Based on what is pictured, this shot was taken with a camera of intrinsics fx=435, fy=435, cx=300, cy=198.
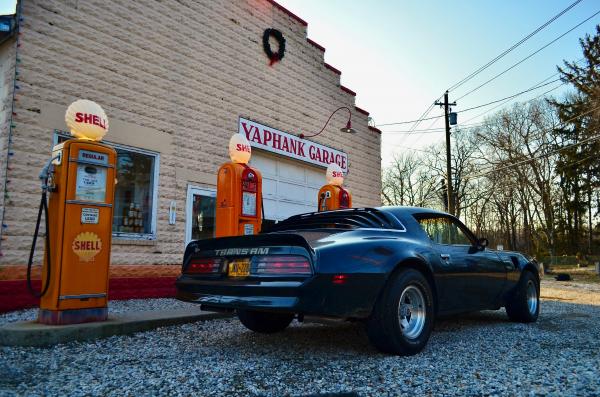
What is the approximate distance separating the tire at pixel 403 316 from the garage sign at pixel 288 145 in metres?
6.14

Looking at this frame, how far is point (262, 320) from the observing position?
459 centimetres

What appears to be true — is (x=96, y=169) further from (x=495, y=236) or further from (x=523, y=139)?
(x=495, y=236)

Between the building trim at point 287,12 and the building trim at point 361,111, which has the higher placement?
the building trim at point 287,12

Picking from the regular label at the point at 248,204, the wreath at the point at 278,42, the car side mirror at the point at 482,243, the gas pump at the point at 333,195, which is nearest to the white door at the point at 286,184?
the gas pump at the point at 333,195

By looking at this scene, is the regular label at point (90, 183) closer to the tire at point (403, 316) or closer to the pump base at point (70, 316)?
the pump base at point (70, 316)

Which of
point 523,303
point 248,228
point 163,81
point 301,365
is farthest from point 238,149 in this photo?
point 523,303

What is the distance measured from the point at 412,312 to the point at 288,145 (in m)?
6.95

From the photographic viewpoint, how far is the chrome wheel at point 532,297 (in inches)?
223

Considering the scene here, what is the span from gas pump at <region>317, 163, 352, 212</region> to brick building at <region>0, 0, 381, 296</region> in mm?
1183

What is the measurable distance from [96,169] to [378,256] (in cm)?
308

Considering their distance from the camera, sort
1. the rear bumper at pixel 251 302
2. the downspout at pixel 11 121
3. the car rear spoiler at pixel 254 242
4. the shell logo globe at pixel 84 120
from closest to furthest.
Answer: the rear bumper at pixel 251 302
the car rear spoiler at pixel 254 242
the shell logo globe at pixel 84 120
the downspout at pixel 11 121

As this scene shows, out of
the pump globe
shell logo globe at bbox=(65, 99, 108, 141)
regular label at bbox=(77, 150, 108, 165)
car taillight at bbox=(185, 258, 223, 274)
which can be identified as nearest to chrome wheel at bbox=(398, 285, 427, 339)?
car taillight at bbox=(185, 258, 223, 274)

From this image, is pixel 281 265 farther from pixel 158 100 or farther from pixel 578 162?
pixel 578 162

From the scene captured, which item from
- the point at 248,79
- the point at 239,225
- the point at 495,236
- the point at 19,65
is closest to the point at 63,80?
the point at 19,65
